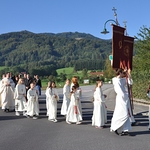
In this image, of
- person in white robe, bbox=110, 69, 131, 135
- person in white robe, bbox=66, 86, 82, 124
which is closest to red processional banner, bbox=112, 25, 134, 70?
person in white robe, bbox=110, 69, 131, 135

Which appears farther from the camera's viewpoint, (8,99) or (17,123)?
(8,99)

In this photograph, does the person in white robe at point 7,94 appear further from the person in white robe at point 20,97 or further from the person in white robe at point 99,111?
the person in white robe at point 99,111

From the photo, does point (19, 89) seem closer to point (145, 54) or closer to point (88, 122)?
point (88, 122)

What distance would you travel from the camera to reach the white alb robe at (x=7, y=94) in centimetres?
1576

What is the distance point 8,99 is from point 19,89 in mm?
1834

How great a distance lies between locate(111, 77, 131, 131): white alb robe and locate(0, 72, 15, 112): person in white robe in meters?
7.85

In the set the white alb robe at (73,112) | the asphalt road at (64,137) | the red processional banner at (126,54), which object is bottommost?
the asphalt road at (64,137)

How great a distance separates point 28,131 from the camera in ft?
33.3

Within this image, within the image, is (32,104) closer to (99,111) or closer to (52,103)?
(52,103)

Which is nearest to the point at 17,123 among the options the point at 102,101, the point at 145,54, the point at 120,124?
the point at 102,101

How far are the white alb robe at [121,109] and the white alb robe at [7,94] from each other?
309 inches

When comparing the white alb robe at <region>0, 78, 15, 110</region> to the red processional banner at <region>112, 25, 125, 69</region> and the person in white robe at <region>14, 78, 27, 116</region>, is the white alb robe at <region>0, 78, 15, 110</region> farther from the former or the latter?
the red processional banner at <region>112, 25, 125, 69</region>

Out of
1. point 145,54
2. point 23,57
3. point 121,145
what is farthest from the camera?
point 23,57

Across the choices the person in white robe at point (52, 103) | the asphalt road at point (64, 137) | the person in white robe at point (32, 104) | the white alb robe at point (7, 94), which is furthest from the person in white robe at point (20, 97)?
the asphalt road at point (64, 137)
